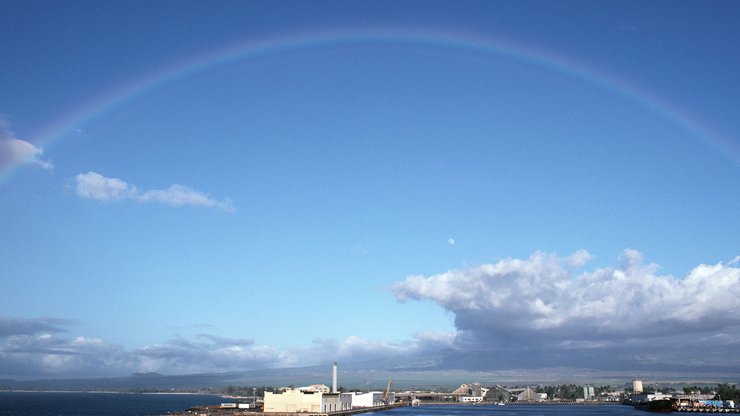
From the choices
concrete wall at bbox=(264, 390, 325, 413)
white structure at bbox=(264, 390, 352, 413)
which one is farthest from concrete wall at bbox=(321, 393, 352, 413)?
concrete wall at bbox=(264, 390, 325, 413)

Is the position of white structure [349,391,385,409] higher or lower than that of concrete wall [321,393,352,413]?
lower

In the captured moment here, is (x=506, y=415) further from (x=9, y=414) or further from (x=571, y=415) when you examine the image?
(x=9, y=414)

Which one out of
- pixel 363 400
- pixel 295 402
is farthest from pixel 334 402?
pixel 363 400

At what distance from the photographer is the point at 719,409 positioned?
17738cm

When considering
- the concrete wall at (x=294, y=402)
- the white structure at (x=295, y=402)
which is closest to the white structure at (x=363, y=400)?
the white structure at (x=295, y=402)

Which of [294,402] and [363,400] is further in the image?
[363,400]

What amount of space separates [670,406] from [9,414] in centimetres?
18354

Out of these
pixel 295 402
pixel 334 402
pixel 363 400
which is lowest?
pixel 363 400

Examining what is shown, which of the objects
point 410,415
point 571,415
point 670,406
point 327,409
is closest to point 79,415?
point 327,409

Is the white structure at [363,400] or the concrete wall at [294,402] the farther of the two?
the white structure at [363,400]

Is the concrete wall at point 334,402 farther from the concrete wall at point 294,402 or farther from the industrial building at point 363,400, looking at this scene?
the industrial building at point 363,400

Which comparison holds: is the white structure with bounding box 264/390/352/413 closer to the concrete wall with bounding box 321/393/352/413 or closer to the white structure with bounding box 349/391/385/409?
the concrete wall with bounding box 321/393/352/413

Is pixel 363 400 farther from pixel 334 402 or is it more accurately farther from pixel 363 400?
pixel 334 402

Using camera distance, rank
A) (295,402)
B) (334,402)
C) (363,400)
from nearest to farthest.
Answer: (295,402) → (334,402) → (363,400)
